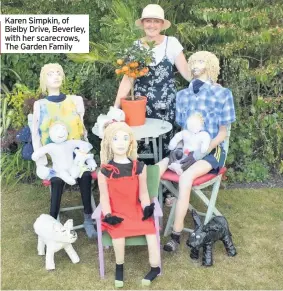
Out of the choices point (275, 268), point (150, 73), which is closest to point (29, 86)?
point (150, 73)

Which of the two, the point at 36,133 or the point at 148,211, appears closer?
the point at 148,211

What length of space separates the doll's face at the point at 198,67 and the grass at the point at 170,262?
1517mm

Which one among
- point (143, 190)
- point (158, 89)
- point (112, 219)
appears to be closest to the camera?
point (112, 219)

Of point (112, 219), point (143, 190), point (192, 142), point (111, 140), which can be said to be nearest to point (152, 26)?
point (192, 142)

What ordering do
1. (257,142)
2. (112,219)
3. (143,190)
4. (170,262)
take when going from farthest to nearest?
(257,142) < (170,262) < (143,190) < (112,219)

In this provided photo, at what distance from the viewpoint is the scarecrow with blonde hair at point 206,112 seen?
4566mm

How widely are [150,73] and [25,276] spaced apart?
230 centimetres

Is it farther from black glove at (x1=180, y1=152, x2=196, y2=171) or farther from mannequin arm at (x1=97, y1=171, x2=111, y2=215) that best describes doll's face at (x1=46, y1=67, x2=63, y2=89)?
black glove at (x1=180, y1=152, x2=196, y2=171)

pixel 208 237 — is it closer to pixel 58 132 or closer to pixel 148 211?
pixel 148 211

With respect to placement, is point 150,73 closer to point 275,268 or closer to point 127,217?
point 127,217

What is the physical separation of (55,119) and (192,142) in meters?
1.27

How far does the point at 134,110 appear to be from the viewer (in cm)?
491

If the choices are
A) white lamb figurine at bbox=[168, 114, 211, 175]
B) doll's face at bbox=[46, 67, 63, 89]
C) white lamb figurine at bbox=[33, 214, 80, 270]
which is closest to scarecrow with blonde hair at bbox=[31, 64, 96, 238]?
doll's face at bbox=[46, 67, 63, 89]

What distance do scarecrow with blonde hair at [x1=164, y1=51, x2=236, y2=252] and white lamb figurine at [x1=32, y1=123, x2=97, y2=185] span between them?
2.97 feet
